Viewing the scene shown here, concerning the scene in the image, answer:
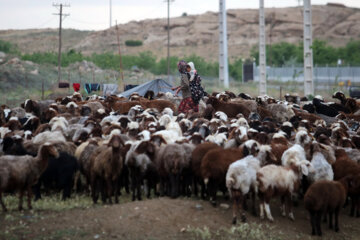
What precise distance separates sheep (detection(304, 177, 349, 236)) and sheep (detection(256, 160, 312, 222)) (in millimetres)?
480

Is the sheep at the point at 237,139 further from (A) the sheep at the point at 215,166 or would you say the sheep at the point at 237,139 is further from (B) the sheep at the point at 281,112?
Answer: (B) the sheep at the point at 281,112

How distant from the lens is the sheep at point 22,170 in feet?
31.5

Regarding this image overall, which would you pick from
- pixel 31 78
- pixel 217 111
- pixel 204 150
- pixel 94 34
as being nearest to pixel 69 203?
pixel 204 150

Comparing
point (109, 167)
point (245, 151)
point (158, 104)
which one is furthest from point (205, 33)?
point (109, 167)

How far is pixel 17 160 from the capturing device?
9.86 metres

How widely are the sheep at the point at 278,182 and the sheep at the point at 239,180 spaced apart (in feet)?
0.44

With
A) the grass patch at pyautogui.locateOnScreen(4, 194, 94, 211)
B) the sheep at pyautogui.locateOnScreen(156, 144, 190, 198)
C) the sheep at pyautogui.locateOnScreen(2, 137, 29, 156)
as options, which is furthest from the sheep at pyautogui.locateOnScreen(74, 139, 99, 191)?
the sheep at pyautogui.locateOnScreen(156, 144, 190, 198)

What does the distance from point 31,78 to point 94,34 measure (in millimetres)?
65797

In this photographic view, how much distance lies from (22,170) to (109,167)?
59.2 inches

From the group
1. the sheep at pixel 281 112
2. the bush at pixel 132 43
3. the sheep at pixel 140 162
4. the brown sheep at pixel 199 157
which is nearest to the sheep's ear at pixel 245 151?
the brown sheep at pixel 199 157

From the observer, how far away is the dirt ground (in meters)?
8.98

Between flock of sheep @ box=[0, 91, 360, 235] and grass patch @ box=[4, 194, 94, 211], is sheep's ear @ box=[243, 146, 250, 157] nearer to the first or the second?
flock of sheep @ box=[0, 91, 360, 235]

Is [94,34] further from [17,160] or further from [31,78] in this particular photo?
[17,160]

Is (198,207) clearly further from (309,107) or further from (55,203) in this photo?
(309,107)
